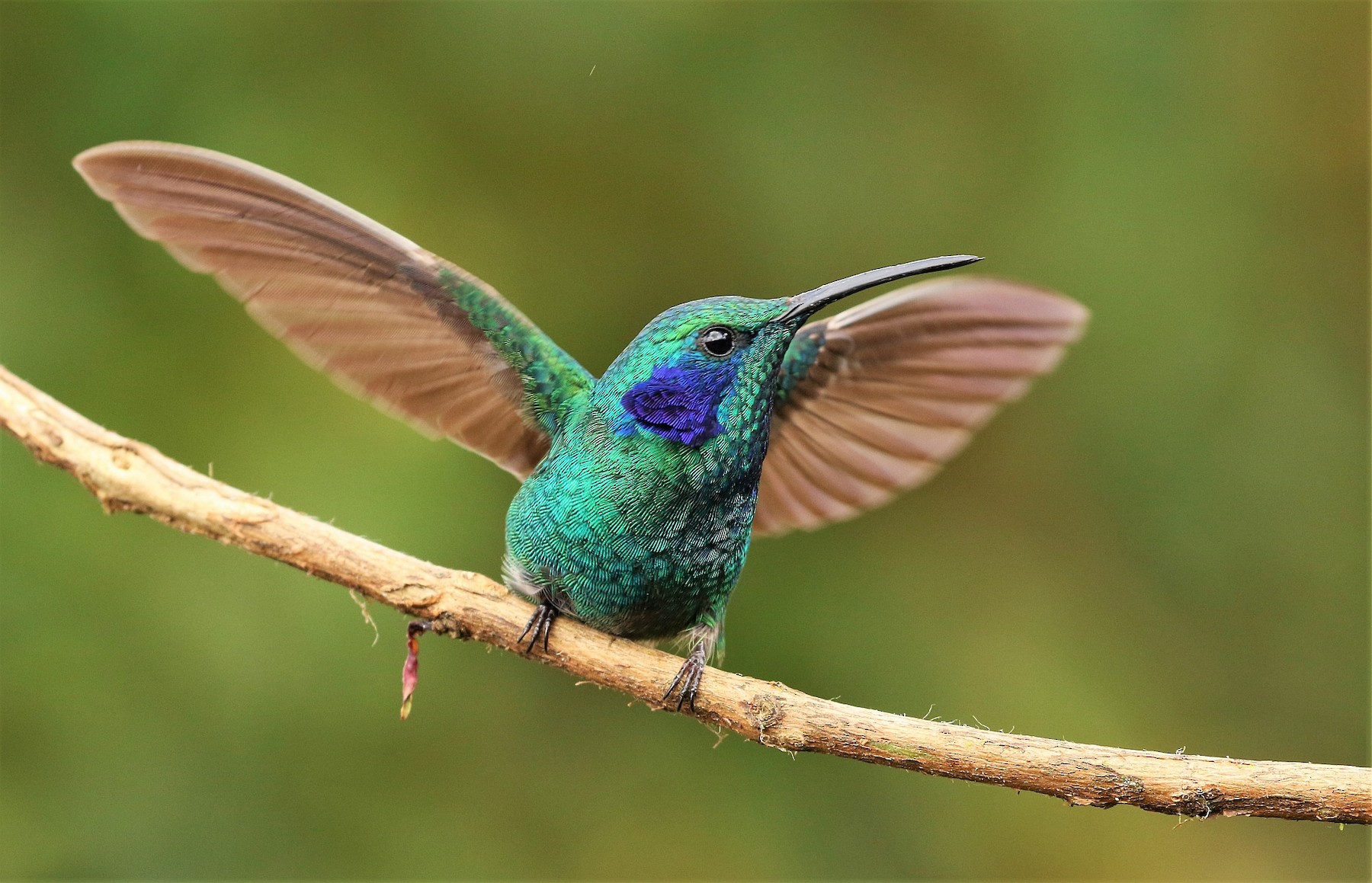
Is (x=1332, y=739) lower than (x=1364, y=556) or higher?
lower

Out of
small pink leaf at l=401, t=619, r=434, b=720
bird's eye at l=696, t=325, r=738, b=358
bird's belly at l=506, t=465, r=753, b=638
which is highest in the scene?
bird's eye at l=696, t=325, r=738, b=358

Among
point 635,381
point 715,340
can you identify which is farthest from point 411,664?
point 715,340

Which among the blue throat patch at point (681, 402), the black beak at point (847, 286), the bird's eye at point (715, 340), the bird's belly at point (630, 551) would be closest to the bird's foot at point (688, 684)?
the bird's belly at point (630, 551)

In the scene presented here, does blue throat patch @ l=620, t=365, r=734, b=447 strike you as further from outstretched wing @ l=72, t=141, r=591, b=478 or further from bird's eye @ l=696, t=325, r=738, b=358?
outstretched wing @ l=72, t=141, r=591, b=478

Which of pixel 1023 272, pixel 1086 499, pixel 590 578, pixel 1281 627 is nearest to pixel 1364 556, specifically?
pixel 1281 627

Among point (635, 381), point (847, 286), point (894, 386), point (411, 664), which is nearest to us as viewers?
point (847, 286)

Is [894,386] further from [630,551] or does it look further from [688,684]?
[688,684]

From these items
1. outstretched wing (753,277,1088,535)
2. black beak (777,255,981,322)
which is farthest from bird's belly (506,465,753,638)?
outstretched wing (753,277,1088,535)

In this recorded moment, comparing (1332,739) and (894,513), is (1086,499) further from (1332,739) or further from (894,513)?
(1332,739)
